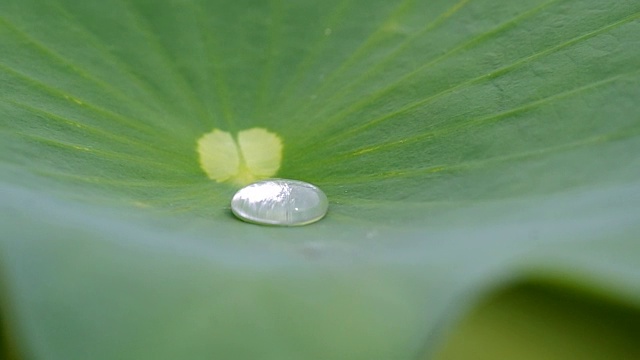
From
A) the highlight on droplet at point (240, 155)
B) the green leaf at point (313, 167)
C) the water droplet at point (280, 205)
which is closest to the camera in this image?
the green leaf at point (313, 167)

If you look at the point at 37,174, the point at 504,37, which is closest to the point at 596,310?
the point at 504,37

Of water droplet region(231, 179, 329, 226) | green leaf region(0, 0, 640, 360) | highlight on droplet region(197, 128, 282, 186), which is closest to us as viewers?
green leaf region(0, 0, 640, 360)

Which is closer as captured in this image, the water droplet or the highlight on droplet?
the water droplet

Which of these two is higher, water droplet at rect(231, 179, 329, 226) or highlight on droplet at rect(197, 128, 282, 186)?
highlight on droplet at rect(197, 128, 282, 186)

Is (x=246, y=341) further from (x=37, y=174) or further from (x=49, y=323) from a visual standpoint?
(x=37, y=174)

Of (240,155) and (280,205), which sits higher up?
(240,155)
